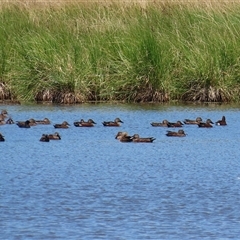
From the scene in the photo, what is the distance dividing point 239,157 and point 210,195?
359cm

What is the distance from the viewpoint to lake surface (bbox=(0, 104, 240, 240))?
1202 cm

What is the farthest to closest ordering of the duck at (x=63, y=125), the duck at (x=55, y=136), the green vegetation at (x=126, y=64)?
1. the green vegetation at (x=126, y=64)
2. the duck at (x=63, y=125)
3. the duck at (x=55, y=136)

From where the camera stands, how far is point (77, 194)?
13.9m

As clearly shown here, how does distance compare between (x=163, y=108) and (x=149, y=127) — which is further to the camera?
(x=163, y=108)

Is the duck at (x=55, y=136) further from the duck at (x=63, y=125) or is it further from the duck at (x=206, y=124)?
the duck at (x=206, y=124)

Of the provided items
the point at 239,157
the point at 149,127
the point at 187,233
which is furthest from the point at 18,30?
the point at 187,233

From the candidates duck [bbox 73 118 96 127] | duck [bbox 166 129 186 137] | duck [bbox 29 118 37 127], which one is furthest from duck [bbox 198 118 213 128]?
duck [bbox 29 118 37 127]

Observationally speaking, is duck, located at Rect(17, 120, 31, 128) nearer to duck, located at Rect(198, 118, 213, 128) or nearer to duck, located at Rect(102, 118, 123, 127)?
duck, located at Rect(102, 118, 123, 127)

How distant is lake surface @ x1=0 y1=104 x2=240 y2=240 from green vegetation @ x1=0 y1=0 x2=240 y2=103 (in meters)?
1.47

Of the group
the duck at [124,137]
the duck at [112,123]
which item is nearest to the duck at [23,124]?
the duck at [112,123]

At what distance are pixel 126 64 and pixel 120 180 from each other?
9136mm

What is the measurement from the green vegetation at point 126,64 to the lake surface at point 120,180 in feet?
4.83

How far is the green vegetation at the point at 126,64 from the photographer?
24078mm

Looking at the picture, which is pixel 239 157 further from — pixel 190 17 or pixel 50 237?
pixel 190 17
